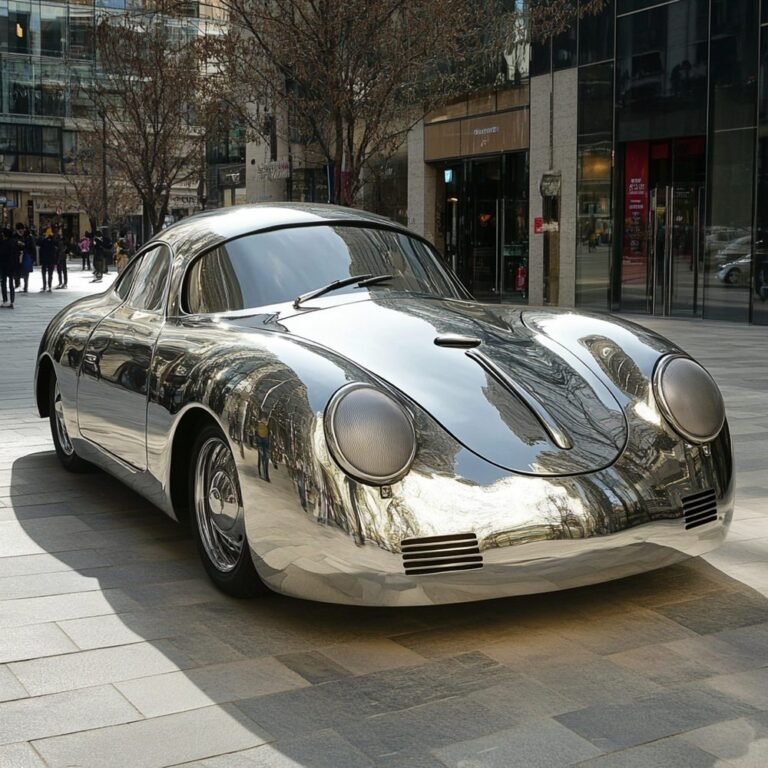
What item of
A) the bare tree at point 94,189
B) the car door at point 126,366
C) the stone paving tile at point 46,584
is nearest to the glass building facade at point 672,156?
the car door at point 126,366

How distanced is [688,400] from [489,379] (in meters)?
0.74

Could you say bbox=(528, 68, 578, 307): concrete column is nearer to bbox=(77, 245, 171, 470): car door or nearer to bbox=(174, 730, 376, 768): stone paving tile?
bbox=(77, 245, 171, 470): car door

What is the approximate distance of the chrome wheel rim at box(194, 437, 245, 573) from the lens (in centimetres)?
411

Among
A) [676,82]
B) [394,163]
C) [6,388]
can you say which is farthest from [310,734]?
[394,163]

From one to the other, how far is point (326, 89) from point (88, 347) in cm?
1062

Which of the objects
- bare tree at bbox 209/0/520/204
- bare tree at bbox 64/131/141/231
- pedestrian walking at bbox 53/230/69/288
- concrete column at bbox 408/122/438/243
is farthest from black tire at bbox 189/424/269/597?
bare tree at bbox 64/131/141/231

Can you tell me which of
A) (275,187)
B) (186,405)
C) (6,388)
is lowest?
(6,388)

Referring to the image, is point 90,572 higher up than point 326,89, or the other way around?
point 326,89

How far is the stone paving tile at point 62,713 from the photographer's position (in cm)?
308

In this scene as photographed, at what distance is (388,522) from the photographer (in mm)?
3520

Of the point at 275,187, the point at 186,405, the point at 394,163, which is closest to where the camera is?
the point at 186,405

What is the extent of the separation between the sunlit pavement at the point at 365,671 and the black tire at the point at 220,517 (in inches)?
3.8

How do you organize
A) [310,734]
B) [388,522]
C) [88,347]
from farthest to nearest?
[88,347], [388,522], [310,734]

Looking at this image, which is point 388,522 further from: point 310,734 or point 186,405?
point 186,405
